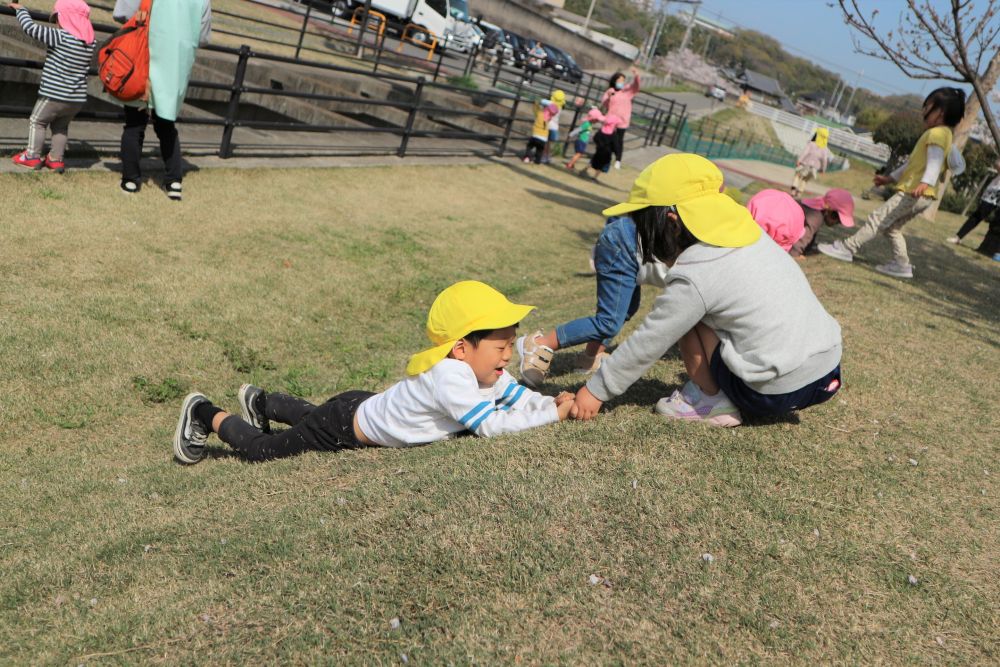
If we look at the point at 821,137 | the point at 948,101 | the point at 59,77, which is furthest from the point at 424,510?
the point at 821,137

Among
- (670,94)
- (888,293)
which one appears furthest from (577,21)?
(888,293)

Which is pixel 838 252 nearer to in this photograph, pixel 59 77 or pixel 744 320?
pixel 744 320

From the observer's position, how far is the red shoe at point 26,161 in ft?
20.6

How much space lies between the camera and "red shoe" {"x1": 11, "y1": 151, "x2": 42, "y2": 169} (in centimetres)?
628

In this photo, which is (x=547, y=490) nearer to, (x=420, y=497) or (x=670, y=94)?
(x=420, y=497)

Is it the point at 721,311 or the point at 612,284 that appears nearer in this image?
the point at 721,311

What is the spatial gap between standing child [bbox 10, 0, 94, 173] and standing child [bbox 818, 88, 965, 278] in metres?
6.96

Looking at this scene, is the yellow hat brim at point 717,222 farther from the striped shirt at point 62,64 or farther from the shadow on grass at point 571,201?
the shadow on grass at point 571,201

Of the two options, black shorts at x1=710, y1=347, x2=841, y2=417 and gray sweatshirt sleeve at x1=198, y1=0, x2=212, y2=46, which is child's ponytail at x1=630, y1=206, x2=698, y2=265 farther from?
gray sweatshirt sleeve at x1=198, y1=0, x2=212, y2=46

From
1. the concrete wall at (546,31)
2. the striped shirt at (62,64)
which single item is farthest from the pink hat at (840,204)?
the concrete wall at (546,31)

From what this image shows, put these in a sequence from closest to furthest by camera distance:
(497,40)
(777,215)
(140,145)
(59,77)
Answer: (777,215), (59,77), (140,145), (497,40)

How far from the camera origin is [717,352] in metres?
3.48

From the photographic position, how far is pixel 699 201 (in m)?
3.37

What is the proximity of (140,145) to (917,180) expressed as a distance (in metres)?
6.76
